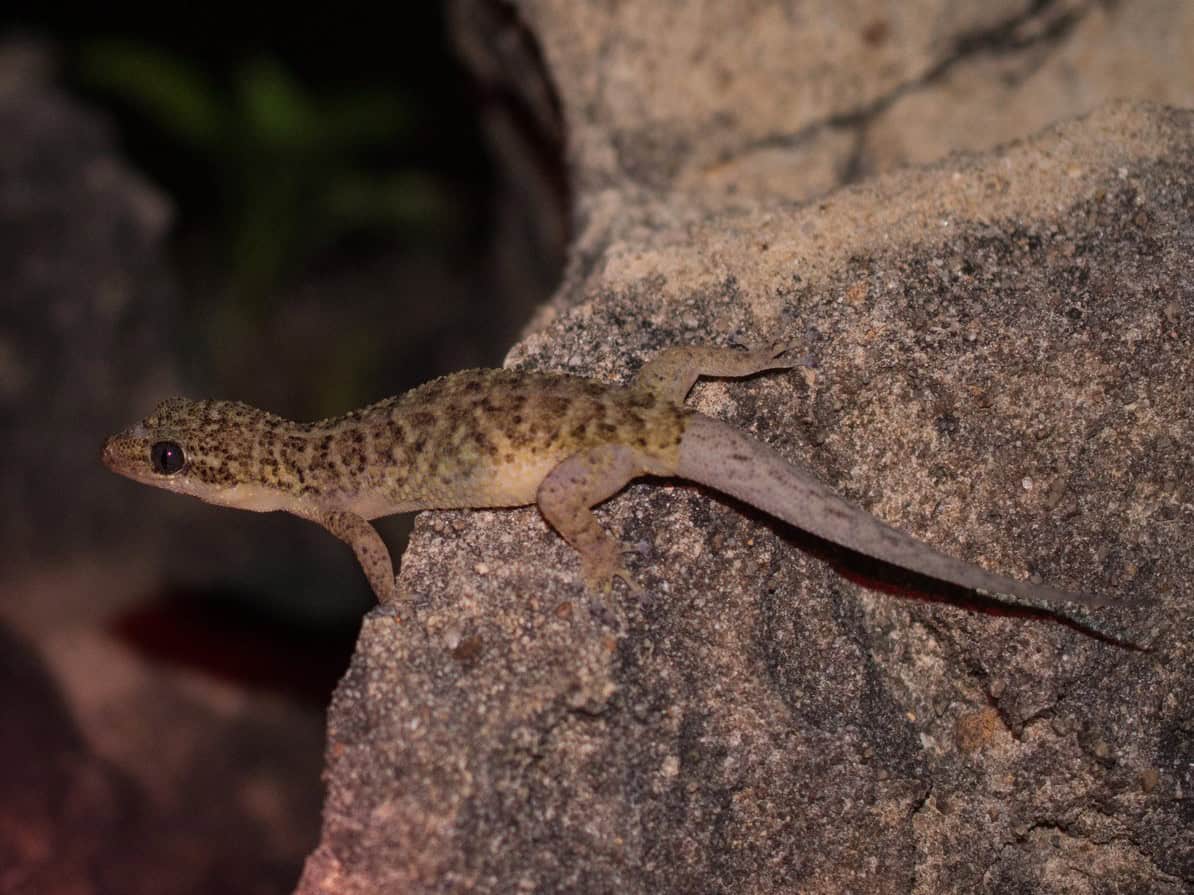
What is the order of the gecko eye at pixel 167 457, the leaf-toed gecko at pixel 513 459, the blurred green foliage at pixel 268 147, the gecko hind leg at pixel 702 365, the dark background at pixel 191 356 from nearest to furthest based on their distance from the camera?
the leaf-toed gecko at pixel 513 459 → the gecko hind leg at pixel 702 365 → the gecko eye at pixel 167 457 → the dark background at pixel 191 356 → the blurred green foliage at pixel 268 147

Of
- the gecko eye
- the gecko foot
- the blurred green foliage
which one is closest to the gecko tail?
the gecko foot

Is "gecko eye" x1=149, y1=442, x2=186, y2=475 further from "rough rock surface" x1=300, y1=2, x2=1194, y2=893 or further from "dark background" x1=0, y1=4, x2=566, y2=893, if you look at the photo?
"dark background" x1=0, y1=4, x2=566, y2=893

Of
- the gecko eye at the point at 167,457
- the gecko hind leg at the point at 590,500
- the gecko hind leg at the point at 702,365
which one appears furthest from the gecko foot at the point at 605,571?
the gecko eye at the point at 167,457

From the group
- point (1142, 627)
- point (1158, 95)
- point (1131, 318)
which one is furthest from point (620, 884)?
point (1158, 95)

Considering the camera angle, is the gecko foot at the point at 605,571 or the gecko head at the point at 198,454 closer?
the gecko foot at the point at 605,571

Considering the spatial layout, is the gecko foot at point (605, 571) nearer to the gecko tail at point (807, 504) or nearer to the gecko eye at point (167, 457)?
the gecko tail at point (807, 504)

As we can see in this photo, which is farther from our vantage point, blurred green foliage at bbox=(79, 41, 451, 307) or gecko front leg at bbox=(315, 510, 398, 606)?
blurred green foliage at bbox=(79, 41, 451, 307)

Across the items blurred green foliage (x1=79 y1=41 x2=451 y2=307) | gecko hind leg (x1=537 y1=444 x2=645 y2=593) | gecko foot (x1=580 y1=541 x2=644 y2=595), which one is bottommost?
gecko foot (x1=580 y1=541 x2=644 y2=595)

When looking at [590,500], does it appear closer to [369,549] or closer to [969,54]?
[369,549]
